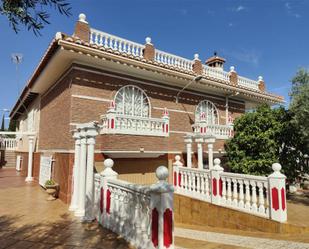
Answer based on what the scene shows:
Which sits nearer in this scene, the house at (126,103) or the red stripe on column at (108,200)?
the red stripe on column at (108,200)

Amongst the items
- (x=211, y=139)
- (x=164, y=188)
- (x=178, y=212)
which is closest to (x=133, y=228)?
(x=164, y=188)

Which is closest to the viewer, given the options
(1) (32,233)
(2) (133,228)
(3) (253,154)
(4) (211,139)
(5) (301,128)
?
(2) (133,228)

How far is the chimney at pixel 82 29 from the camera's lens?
9.23 meters

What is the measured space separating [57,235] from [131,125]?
5.06m

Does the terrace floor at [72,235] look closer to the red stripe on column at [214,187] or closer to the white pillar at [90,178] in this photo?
the white pillar at [90,178]

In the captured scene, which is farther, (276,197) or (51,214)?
(51,214)

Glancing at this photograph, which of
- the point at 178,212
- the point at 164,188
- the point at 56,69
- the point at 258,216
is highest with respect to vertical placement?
the point at 56,69

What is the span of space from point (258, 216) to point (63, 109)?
800 centimetres

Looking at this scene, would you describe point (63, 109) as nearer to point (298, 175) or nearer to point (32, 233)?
point (32, 233)

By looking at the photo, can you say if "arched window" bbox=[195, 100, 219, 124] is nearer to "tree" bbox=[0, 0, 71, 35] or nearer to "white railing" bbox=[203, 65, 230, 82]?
"white railing" bbox=[203, 65, 230, 82]

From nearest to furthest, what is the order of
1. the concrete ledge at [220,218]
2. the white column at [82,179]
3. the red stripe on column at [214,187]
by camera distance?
the concrete ledge at [220,218], the white column at [82,179], the red stripe on column at [214,187]

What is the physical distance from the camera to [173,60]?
12570mm

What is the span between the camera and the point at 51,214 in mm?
7008

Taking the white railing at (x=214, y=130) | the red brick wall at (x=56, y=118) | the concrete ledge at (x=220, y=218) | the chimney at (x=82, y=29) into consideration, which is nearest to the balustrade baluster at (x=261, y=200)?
the concrete ledge at (x=220, y=218)
